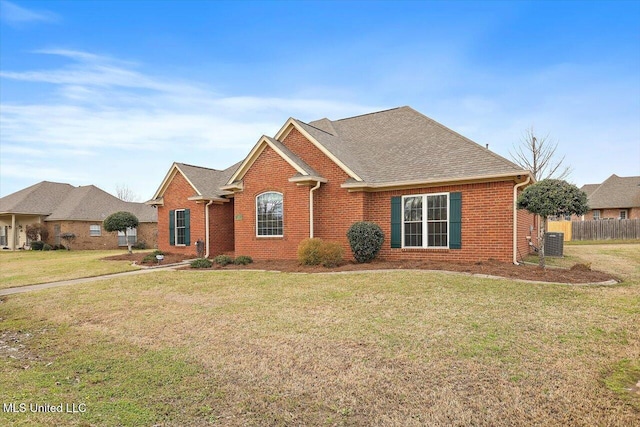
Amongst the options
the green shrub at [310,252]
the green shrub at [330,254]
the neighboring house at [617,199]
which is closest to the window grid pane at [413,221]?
the green shrub at [330,254]

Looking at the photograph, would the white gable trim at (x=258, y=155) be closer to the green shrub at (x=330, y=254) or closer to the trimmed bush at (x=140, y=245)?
the green shrub at (x=330, y=254)

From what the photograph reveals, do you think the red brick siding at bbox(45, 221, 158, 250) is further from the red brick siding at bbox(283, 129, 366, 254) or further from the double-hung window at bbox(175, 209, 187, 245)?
the red brick siding at bbox(283, 129, 366, 254)

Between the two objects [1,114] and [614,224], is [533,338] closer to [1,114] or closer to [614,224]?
[1,114]

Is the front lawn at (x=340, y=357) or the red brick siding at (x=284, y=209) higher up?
the red brick siding at (x=284, y=209)

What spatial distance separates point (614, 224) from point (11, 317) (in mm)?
39069

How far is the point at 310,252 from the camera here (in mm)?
12617

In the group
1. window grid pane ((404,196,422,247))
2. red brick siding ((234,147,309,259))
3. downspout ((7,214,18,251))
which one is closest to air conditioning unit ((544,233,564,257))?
window grid pane ((404,196,422,247))

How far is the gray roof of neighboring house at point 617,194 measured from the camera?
37281 millimetres

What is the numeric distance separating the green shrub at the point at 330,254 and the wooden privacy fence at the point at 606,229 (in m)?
28.3

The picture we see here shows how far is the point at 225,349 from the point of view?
17.1 ft

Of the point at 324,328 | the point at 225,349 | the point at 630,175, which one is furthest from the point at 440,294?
the point at 630,175

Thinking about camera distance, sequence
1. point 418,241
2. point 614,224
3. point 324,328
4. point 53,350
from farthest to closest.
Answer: point 614,224 < point 418,241 < point 324,328 < point 53,350

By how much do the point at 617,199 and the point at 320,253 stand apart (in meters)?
40.9

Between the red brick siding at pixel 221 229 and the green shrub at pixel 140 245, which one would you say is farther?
the green shrub at pixel 140 245
